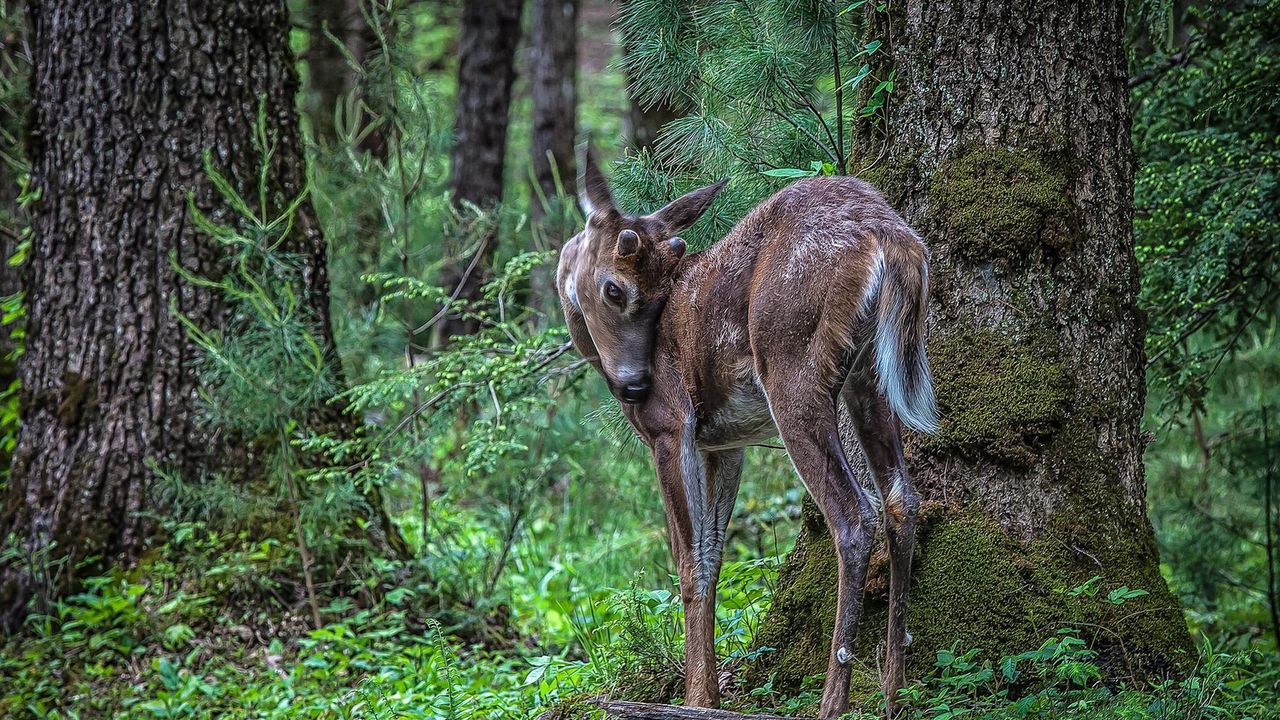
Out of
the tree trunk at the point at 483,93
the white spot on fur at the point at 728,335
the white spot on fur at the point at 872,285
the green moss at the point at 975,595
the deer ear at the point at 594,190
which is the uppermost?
the tree trunk at the point at 483,93

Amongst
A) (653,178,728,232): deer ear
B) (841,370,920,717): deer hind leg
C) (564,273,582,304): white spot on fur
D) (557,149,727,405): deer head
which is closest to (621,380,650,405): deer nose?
(557,149,727,405): deer head

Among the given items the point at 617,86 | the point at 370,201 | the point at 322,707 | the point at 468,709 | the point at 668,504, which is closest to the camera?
the point at 668,504

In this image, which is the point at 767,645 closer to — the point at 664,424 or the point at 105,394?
the point at 664,424

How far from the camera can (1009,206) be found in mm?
4199

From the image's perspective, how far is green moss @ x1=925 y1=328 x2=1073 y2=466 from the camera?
413cm

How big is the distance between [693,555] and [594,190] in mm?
1476

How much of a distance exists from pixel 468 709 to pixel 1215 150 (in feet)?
15.9

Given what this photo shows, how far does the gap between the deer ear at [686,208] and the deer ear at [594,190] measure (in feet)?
0.67

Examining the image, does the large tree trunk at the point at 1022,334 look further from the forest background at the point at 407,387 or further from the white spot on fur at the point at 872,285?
the white spot on fur at the point at 872,285

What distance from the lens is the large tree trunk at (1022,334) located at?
→ 4.07 metres

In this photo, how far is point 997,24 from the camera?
14.0 feet

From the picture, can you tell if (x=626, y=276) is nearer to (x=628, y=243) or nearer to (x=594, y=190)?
(x=628, y=243)

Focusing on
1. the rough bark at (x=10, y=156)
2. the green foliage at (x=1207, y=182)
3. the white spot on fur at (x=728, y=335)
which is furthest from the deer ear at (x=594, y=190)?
the rough bark at (x=10, y=156)

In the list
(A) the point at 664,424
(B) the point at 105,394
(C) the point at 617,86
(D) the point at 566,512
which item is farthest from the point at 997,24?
(C) the point at 617,86
